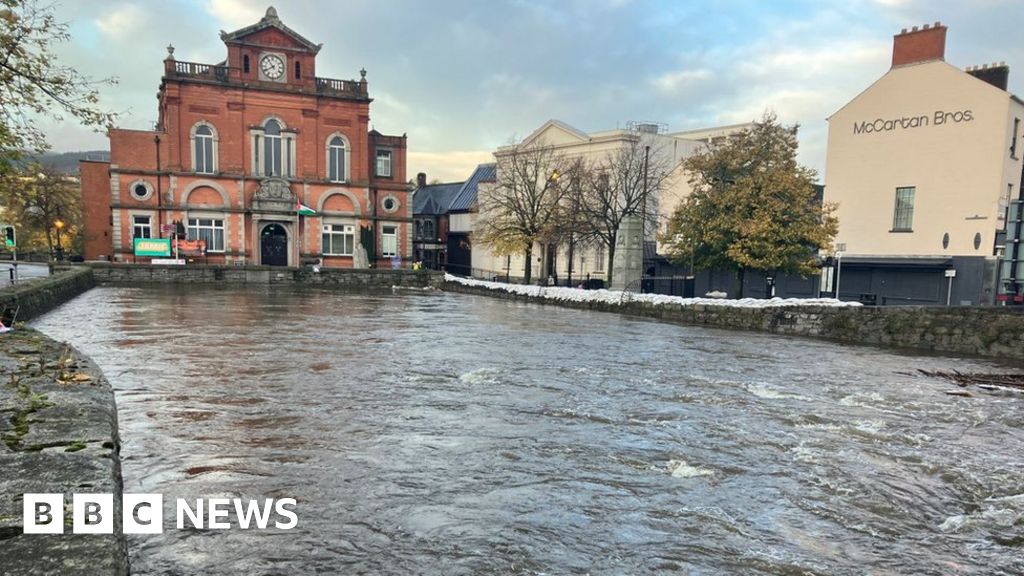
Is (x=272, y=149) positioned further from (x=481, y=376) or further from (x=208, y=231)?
(x=481, y=376)

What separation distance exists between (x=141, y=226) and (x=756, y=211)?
4010 cm

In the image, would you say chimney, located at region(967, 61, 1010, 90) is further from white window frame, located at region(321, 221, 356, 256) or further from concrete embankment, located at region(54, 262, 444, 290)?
white window frame, located at region(321, 221, 356, 256)

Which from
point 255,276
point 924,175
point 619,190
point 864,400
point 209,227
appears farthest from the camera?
point 209,227

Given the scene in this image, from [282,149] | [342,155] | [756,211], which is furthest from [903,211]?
[282,149]

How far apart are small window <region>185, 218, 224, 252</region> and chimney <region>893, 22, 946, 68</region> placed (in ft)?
141

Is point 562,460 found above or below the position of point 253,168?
below

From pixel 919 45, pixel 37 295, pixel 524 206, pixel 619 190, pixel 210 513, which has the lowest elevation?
pixel 210 513

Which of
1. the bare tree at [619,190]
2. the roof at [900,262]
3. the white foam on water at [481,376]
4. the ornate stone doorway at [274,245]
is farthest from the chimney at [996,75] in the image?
the ornate stone doorway at [274,245]

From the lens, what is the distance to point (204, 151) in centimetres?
4362

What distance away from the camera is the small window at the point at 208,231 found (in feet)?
142

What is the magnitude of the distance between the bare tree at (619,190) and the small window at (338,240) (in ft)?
64.8

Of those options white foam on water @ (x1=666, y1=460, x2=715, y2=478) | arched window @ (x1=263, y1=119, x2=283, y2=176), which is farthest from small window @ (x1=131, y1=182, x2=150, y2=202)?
white foam on water @ (x1=666, y1=460, x2=715, y2=478)

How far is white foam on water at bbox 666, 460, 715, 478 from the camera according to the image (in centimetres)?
628

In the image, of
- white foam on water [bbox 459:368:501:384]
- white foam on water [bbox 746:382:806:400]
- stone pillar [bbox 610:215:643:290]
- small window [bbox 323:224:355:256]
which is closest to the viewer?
white foam on water [bbox 746:382:806:400]
